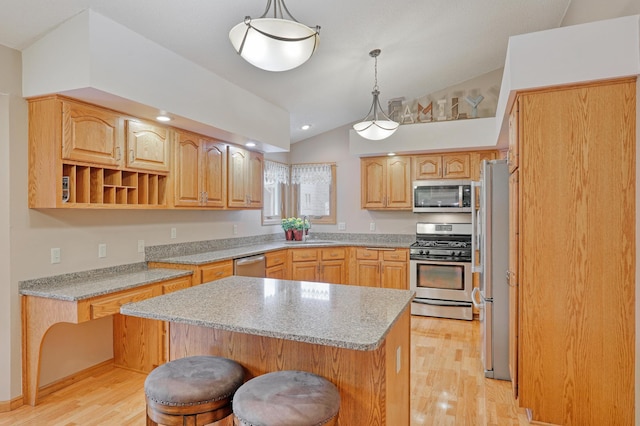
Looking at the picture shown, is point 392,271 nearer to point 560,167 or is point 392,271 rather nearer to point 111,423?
point 560,167

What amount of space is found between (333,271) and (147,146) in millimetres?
2917

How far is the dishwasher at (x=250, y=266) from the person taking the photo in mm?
3823

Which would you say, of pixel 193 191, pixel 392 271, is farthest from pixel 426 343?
pixel 193 191

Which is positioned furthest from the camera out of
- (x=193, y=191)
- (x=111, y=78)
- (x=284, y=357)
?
(x=193, y=191)

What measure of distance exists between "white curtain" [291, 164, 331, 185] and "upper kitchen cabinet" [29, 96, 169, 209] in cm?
327

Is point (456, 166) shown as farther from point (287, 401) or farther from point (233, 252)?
point (287, 401)

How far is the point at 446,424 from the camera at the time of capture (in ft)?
7.67

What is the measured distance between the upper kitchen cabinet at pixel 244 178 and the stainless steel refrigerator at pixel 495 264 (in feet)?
8.48

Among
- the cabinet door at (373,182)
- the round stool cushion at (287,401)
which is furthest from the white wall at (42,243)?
the cabinet door at (373,182)

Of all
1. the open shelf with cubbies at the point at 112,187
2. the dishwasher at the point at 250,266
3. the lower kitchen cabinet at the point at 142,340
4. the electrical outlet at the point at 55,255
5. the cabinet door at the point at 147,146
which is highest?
the cabinet door at the point at 147,146

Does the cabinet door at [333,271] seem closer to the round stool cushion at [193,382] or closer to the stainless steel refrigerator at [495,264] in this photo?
the stainless steel refrigerator at [495,264]

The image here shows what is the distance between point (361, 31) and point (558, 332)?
108 inches

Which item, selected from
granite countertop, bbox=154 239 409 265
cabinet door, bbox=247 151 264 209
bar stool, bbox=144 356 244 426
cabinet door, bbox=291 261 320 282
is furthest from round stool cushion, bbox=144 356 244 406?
cabinet door, bbox=291 261 320 282

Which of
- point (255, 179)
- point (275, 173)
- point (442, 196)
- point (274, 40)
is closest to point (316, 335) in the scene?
point (274, 40)
